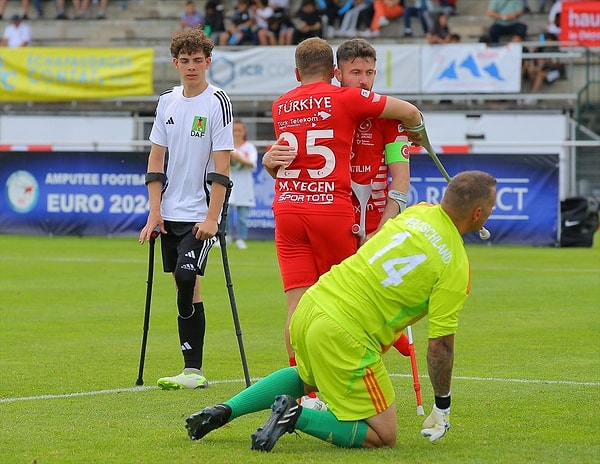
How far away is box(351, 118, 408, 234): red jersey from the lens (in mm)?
7773

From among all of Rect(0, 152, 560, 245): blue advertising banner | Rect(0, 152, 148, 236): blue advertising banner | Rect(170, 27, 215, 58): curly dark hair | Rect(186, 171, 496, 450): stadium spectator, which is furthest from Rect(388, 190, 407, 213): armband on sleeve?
Rect(0, 152, 148, 236): blue advertising banner

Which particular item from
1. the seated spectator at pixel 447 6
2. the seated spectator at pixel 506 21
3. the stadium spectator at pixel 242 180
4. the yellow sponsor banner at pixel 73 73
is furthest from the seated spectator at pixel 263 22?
the stadium spectator at pixel 242 180

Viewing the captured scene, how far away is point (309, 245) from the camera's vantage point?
25.6 ft

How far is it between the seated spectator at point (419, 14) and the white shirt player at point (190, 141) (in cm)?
2387

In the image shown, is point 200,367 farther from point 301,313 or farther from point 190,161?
A: point 301,313

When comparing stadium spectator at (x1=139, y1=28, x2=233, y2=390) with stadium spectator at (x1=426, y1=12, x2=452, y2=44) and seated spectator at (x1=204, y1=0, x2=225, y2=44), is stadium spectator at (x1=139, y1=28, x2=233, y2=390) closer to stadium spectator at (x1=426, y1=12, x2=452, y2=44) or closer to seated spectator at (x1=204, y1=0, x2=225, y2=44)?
stadium spectator at (x1=426, y1=12, x2=452, y2=44)

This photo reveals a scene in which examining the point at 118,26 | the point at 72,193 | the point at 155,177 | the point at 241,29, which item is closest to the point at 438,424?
the point at 155,177

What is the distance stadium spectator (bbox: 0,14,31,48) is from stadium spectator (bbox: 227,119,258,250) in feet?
49.2

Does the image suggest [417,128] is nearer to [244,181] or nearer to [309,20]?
[244,181]

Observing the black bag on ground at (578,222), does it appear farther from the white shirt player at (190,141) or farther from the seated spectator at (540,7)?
the white shirt player at (190,141)

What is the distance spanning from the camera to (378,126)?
7797 mm

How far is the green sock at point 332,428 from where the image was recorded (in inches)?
253

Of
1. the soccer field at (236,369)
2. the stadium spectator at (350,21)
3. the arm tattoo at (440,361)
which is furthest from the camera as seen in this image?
the stadium spectator at (350,21)

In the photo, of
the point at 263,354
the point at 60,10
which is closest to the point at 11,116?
the point at 60,10
